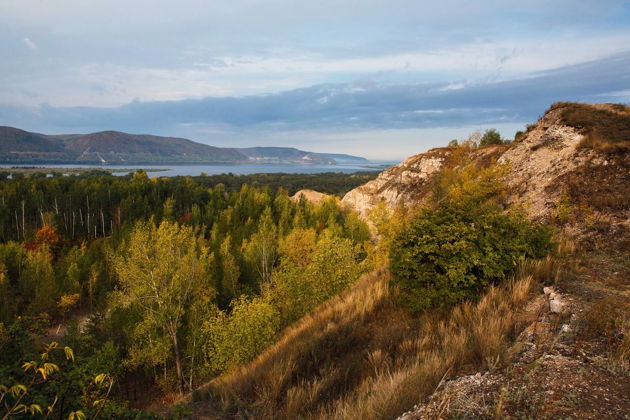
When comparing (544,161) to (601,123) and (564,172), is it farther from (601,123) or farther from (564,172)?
(601,123)

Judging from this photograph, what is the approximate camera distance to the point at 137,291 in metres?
25.0

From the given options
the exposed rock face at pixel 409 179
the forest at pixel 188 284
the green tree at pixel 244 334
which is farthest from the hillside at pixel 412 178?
the green tree at pixel 244 334

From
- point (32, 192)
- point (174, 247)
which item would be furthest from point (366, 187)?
point (32, 192)

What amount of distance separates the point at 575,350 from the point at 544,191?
52.4 feet

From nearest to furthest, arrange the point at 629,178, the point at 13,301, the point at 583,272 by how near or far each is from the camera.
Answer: the point at 583,272 → the point at 629,178 → the point at 13,301

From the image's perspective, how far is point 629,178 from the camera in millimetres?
15102

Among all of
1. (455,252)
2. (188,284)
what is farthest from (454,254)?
(188,284)

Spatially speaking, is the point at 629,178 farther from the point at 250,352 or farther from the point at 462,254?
the point at 250,352

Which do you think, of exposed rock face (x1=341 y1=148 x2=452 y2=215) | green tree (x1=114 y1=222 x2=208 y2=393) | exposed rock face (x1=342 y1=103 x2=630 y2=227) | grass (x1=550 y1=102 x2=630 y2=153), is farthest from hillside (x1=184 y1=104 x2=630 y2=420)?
exposed rock face (x1=341 y1=148 x2=452 y2=215)

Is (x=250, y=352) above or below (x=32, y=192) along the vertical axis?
below

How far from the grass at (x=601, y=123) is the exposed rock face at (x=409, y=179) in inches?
882

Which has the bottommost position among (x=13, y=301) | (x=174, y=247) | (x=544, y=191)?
(x=13, y=301)

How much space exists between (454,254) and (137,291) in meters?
24.2

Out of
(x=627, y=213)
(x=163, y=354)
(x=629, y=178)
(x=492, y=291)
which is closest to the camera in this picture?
(x=492, y=291)
